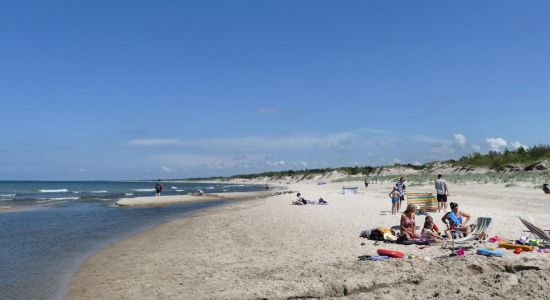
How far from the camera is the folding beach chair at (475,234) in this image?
10.0 metres

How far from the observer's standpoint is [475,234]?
34.7ft

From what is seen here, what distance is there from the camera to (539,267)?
7.57 m

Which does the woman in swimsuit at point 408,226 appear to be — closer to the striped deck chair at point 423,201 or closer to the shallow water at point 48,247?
the striped deck chair at point 423,201

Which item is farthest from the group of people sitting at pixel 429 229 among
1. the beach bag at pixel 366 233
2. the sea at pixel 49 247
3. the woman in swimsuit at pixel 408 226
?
the sea at pixel 49 247

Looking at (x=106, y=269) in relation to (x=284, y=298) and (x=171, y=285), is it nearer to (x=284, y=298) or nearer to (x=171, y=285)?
(x=171, y=285)

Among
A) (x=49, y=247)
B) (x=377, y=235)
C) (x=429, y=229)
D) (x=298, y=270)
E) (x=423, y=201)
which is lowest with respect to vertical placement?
(x=49, y=247)

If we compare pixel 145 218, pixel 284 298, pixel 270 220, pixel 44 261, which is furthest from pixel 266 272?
pixel 145 218

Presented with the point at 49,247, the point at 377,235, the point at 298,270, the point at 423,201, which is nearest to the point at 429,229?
the point at 377,235

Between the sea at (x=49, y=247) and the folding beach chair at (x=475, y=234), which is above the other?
the folding beach chair at (x=475, y=234)

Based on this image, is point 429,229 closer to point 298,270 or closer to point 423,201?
point 298,270

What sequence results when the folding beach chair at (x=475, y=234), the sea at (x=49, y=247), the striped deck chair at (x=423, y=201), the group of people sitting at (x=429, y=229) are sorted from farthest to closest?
the striped deck chair at (x=423, y=201), the group of people sitting at (x=429, y=229), the folding beach chair at (x=475, y=234), the sea at (x=49, y=247)

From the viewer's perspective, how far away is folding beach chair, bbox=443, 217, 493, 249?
395 inches

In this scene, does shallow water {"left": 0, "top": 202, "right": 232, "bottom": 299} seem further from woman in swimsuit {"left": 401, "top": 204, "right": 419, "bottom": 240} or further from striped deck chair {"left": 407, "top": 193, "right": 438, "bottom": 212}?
striped deck chair {"left": 407, "top": 193, "right": 438, "bottom": 212}

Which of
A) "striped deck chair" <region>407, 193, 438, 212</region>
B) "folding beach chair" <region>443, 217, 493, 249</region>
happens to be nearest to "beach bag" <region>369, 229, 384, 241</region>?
"folding beach chair" <region>443, 217, 493, 249</region>
